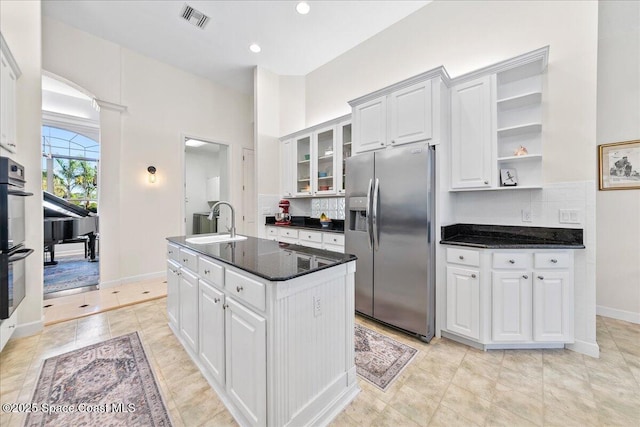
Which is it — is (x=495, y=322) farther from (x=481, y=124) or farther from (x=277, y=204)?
(x=277, y=204)

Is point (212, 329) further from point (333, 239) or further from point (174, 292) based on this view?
point (333, 239)

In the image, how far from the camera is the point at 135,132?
12.9 ft

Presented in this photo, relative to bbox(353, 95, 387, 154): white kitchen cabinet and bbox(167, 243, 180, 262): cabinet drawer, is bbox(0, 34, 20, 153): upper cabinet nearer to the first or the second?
bbox(167, 243, 180, 262): cabinet drawer

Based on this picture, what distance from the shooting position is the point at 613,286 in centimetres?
269

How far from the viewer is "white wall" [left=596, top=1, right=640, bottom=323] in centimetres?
252

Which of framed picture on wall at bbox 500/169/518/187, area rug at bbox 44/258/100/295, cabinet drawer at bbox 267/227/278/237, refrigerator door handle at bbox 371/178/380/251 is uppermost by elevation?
framed picture on wall at bbox 500/169/518/187

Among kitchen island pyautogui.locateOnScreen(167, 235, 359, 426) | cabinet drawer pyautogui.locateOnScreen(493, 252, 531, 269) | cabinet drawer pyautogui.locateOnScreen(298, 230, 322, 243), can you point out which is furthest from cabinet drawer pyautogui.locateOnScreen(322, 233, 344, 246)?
cabinet drawer pyautogui.locateOnScreen(493, 252, 531, 269)

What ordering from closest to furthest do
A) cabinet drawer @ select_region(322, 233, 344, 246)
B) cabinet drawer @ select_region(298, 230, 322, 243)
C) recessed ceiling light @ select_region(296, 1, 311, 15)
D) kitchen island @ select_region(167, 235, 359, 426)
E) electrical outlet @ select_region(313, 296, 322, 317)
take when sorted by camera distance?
kitchen island @ select_region(167, 235, 359, 426) < electrical outlet @ select_region(313, 296, 322, 317) < recessed ceiling light @ select_region(296, 1, 311, 15) < cabinet drawer @ select_region(322, 233, 344, 246) < cabinet drawer @ select_region(298, 230, 322, 243)

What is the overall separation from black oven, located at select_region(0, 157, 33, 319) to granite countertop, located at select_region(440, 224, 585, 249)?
11.5 feet

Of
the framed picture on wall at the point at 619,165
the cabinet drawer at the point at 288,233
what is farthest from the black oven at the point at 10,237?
the framed picture on wall at the point at 619,165

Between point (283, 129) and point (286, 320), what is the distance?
3858mm

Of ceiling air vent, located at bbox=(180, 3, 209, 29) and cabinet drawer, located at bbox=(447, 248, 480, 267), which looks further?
ceiling air vent, located at bbox=(180, 3, 209, 29)

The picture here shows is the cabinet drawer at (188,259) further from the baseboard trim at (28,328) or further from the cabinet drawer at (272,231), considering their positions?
the cabinet drawer at (272,231)

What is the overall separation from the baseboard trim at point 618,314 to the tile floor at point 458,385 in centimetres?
37
